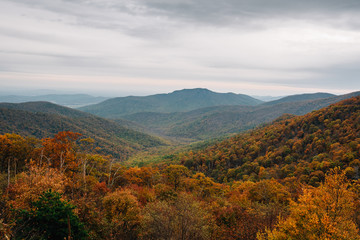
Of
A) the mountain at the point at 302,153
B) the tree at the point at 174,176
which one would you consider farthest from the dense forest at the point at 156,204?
the mountain at the point at 302,153

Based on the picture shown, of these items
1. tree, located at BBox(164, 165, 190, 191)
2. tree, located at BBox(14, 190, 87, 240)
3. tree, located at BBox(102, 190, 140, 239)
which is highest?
tree, located at BBox(14, 190, 87, 240)

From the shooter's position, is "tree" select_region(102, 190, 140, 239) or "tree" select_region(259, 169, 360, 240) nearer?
"tree" select_region(259, 169, 360, 240)

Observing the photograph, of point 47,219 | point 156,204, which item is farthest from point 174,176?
point 47,219

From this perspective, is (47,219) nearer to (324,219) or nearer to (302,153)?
(324,219)

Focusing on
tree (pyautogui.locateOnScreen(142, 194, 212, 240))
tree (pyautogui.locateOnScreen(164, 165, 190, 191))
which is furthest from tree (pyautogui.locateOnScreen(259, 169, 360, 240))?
tree (pyautogui.locateOnScreen(164, 165, 190, 191))

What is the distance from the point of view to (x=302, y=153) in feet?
305

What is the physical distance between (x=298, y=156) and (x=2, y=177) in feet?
350

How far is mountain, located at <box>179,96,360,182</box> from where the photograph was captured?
6669cm

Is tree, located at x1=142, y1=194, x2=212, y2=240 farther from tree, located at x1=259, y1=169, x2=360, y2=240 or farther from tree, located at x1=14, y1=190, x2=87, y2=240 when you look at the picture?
tree, located at x1=14, y1=190, x2=87, y2=240

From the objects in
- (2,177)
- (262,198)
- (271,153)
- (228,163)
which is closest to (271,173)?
(271,153)

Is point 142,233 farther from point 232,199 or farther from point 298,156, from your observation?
point 298,156

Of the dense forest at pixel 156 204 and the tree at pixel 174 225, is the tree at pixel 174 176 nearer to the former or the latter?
the dense forest at pixel 156 204

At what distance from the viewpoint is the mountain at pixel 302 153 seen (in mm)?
66688

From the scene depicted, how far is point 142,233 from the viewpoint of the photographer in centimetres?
2575
